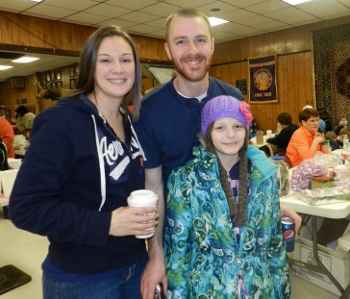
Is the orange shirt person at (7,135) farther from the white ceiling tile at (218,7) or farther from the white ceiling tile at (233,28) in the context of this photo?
the white ceiling tile at (233,28)

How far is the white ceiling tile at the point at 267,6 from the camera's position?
5.56m

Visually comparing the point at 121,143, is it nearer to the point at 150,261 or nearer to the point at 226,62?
the point at 150,261

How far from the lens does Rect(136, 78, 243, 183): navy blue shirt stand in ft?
5.05

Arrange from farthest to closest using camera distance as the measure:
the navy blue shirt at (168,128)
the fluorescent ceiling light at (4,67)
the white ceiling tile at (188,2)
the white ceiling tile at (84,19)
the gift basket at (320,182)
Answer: the fluorescent ceiling light at (4,67) → the white ceiling tile at (84,19) → the white ceiling tile at (188,2) → the gift basket at (320,182) → the navy blue shirt at (168,128)

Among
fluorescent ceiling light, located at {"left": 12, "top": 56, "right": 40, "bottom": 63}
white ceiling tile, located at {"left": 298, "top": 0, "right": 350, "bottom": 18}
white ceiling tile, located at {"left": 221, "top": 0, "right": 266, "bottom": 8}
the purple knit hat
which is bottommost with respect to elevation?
the purple knit hat

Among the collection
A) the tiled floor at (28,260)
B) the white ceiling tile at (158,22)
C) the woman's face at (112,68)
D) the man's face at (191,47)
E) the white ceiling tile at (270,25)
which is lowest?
the tiled floor at (28,260)

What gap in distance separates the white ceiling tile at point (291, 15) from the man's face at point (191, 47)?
16.6ft

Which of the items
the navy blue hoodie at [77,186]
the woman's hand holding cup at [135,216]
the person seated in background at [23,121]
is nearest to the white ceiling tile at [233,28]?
the person seated in background at [23,121]

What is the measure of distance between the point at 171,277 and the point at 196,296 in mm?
121

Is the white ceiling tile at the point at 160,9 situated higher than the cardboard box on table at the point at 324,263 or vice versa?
the white ceiling tile at the point at 160,9

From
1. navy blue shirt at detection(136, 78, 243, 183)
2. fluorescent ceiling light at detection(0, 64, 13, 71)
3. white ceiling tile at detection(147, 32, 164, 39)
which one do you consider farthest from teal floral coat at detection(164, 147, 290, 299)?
fluorescent ceiling light at detection(0, 64, 13, 71)

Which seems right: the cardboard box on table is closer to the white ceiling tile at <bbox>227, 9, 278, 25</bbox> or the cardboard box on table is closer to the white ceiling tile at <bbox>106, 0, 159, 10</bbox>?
the white ceiling tile at <bbox>106, 0, 159, 10</bbox>

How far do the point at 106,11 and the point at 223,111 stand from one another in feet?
15.4

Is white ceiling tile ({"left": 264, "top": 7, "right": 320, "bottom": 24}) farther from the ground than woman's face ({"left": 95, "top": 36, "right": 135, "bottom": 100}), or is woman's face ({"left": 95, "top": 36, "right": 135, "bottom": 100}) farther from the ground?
white ceiling tile ({"left": 264, "top": 7, "right": 320, "bottom": 24})
